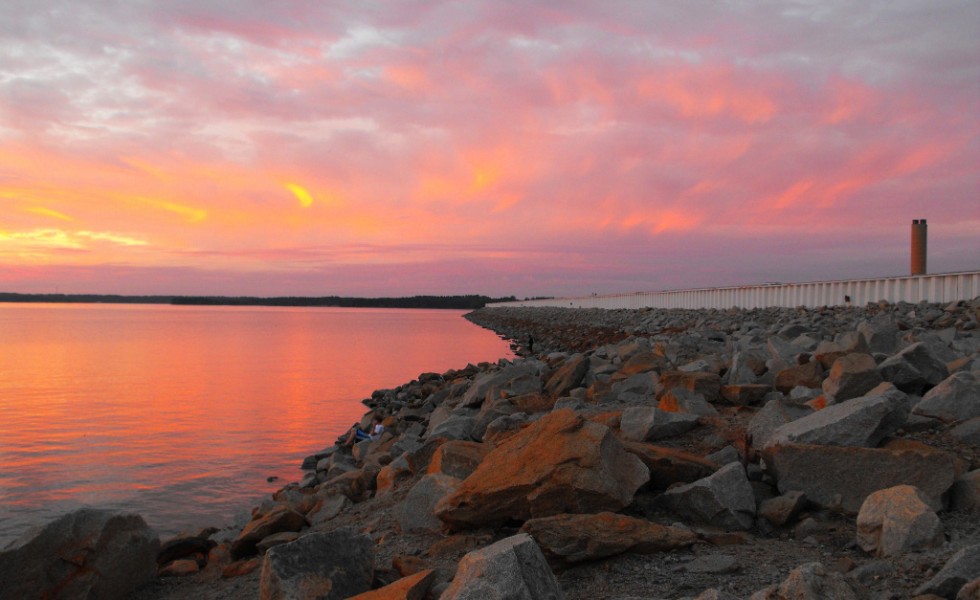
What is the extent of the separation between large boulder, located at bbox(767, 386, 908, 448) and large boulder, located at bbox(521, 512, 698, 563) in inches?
48.4

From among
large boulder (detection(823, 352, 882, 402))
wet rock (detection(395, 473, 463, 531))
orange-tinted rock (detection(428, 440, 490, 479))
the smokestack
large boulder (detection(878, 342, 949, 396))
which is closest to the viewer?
wet rock (detection(395, 473, 463, 531))

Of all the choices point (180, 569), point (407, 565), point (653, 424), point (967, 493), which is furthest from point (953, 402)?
point (180, 569)

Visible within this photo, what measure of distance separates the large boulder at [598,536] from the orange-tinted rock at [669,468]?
783 mm

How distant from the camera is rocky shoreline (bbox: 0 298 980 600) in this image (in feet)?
12.0

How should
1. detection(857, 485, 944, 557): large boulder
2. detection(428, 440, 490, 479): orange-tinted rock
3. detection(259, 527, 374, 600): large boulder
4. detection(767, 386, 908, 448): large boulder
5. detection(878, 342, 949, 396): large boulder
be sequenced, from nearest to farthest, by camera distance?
1. detection(857, 485, 944, 557): large boulder
2. detection(259, 527, 374, 600): large boulder
3. detection(767, 386, 908, 448): large boulder
4. detection(428, 440, 490, 479): orange-tinted rock
5. detection(878, 342, 949, 396): large boulder

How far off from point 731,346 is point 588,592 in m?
9.29

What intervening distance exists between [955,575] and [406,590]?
7.66ft

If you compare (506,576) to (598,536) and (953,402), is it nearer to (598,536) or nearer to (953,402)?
(598,536)

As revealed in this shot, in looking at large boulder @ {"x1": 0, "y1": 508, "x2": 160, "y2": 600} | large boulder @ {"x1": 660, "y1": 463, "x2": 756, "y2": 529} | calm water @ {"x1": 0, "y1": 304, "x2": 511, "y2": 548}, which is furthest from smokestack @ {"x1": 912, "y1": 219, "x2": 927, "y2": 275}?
large boulder @ {"x1": 0, "y1": 508, "x2": 160, "y2": 600}

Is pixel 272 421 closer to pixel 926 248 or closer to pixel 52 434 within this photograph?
pixel 52 434

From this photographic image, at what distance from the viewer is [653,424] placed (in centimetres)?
594

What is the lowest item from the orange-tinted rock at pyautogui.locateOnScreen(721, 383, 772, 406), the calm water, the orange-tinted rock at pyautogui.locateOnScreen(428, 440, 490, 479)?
the calm water

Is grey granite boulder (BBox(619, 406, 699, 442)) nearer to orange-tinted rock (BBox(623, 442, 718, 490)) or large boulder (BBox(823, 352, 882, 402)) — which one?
orange-tinted rock (BBox(623, 442, 718, 490))

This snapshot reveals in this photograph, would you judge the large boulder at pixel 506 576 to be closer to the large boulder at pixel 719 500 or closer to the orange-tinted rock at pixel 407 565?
the orange-tinted rock at pixel 407 565
